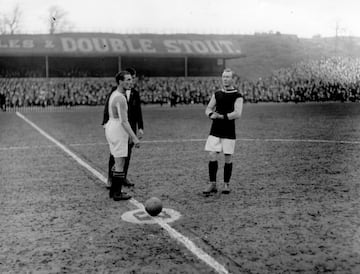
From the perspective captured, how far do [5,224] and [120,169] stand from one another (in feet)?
6.04

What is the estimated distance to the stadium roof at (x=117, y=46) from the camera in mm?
39812

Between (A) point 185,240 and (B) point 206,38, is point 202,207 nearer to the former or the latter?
(A) point 185,240

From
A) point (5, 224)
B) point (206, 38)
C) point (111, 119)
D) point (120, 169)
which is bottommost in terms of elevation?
point (5, 224)

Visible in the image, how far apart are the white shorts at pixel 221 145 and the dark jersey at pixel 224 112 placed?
63 millimetres

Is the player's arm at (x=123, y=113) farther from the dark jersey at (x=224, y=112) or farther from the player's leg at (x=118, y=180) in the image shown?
the dark jersey at (x=224, y=112)

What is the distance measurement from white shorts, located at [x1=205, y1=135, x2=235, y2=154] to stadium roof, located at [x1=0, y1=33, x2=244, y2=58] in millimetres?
34498

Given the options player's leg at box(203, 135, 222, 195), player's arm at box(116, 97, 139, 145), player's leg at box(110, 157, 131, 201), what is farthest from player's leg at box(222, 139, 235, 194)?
player's leg at box(110, 157, 131, 201)

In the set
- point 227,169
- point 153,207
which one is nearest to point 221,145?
point 227,169

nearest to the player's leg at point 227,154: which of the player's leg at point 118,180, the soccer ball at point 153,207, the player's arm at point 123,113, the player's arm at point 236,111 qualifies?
the player's arm at point 236,111

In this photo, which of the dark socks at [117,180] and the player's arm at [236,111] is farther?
the player's arm at [236,111]

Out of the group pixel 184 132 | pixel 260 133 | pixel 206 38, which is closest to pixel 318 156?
pixel 260 133

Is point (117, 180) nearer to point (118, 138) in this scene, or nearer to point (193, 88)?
point (118, 138)

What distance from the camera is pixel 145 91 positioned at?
1469 inches

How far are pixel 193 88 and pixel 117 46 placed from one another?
346 inches
